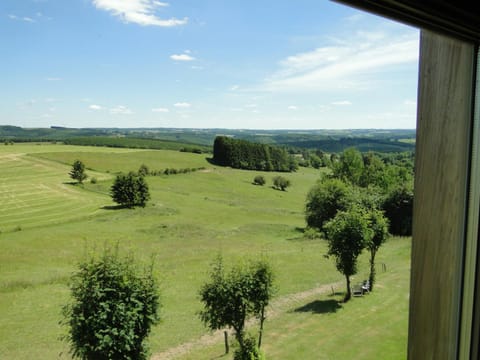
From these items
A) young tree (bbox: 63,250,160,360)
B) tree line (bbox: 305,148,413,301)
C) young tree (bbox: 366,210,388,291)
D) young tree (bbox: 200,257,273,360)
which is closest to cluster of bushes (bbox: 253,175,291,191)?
tree line (bbox: 305,148,413,301)

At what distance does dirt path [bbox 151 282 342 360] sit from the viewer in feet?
22.9

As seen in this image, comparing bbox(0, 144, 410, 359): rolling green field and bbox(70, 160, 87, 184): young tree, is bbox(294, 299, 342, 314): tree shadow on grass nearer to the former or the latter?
bbox(0, 144, 410, 359): rolling green field

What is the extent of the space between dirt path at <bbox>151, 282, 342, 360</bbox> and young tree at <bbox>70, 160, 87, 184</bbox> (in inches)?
704

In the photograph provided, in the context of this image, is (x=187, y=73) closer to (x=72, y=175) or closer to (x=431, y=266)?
(x=72, y=175)

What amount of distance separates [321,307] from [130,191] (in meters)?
15.5

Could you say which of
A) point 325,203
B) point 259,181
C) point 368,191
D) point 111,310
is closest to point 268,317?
point 111,310

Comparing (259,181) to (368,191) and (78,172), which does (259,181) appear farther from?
(78,172)

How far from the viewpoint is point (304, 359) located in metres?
6.22

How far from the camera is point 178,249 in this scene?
48.3 ft

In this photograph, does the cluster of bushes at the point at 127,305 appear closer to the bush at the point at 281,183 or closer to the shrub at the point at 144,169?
the shrub at the point at 144,169

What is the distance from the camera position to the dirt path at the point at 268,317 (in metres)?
6.97

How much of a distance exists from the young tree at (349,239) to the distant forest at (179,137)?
14.9ft

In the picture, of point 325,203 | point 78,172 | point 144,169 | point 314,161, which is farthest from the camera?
point 314,161

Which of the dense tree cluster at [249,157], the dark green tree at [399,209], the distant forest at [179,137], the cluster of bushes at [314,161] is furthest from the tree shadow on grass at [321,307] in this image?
the cluster of bushes at [314,161]
